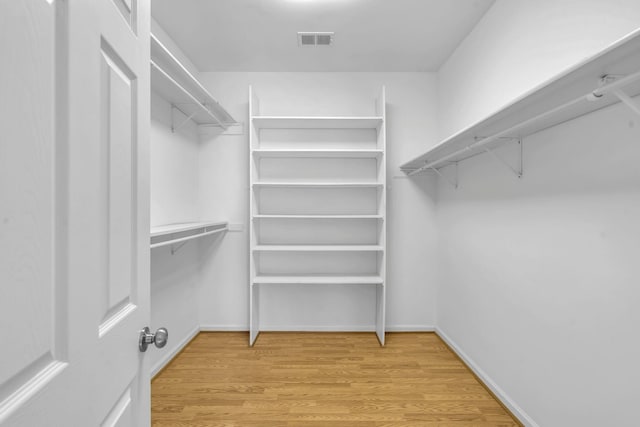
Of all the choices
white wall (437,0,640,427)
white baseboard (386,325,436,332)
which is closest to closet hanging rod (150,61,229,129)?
white wall (437,0,640,427)

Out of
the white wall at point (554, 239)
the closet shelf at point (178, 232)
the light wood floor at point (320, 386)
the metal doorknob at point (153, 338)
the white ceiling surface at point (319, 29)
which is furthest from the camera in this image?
the white ceiling surface at point (319, 29)

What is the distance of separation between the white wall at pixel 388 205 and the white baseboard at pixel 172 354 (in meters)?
0.18

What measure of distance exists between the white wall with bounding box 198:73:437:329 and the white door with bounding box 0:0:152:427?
2.31 metres

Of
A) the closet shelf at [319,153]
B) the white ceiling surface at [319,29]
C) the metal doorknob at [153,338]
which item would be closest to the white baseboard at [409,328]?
the closet shelf at [319,153]

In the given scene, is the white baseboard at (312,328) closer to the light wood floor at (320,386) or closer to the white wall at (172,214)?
the light wood floor at (320,386)

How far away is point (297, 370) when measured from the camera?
2295mm

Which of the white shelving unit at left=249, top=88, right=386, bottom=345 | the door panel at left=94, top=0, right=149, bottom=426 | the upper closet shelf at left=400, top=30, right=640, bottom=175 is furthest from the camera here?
the white shelving unit at left=249, top=88, right=386, bottom=345

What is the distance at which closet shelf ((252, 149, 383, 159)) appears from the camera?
2.69 meters

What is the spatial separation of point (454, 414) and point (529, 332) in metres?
0.65

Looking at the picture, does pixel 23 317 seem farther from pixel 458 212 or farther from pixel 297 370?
pixel 458 212

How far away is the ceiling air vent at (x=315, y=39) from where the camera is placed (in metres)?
2.40

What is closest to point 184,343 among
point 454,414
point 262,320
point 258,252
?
point 262,320

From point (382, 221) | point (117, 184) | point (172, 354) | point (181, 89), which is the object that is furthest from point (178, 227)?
point (382, 221)

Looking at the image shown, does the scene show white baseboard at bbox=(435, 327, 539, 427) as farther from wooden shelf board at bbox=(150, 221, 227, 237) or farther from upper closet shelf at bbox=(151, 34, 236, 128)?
upper closet shelf at bbox=(151, 34, 236, 128)
